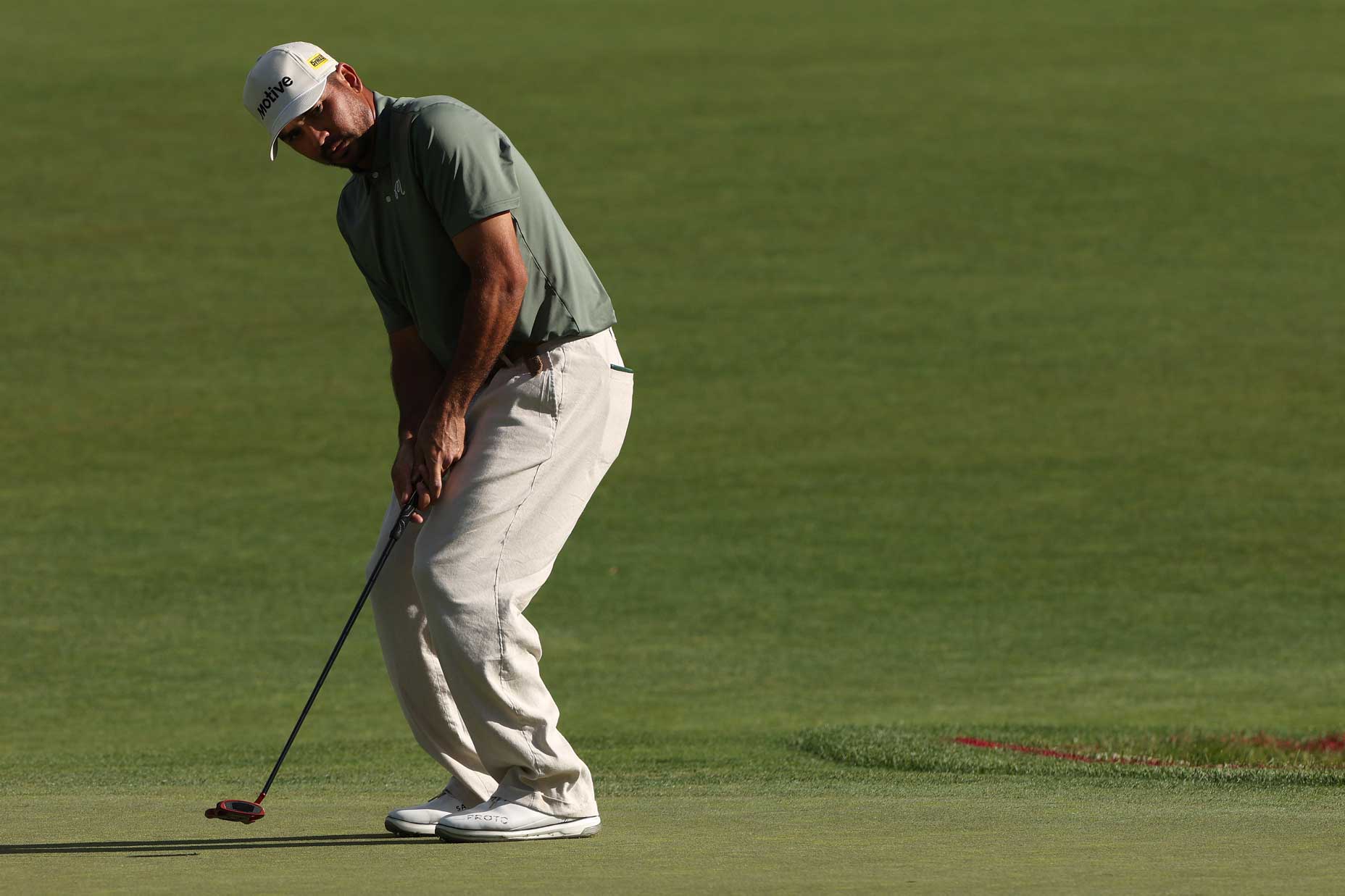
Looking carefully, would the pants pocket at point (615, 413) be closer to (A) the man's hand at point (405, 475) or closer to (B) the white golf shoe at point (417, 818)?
(A) the man's hand at point (405, 475)

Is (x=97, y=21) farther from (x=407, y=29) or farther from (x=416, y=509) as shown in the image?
(x=416, y=509)

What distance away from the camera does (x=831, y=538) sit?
1498 centimetres

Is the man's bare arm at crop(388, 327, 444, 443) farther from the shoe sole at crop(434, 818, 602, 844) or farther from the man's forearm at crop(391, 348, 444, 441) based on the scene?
the shoe sole at crop(434, 818, 602, 844)

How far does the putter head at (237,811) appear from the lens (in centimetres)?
452

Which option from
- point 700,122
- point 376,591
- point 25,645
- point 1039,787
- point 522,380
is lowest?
point 25,645

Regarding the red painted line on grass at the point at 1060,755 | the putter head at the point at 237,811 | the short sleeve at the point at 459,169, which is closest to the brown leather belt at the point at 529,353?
the short sleeve at the point at 459,169

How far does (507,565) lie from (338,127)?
3.56 feet

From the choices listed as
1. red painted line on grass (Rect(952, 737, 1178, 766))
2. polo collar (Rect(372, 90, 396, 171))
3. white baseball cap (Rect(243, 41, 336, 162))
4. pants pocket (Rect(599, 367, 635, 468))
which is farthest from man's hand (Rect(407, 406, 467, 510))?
red painted line on grass (Rect(952, 737, 1178, 766))

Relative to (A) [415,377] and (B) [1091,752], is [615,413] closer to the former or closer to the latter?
(A) [415,377]

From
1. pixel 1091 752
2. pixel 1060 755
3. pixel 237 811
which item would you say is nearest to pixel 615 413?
pixel 237 811


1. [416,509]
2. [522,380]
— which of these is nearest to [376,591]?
[416,509]

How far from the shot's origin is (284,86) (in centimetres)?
438

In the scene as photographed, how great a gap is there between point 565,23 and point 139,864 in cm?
3192

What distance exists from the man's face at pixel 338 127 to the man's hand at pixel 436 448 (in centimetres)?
63
